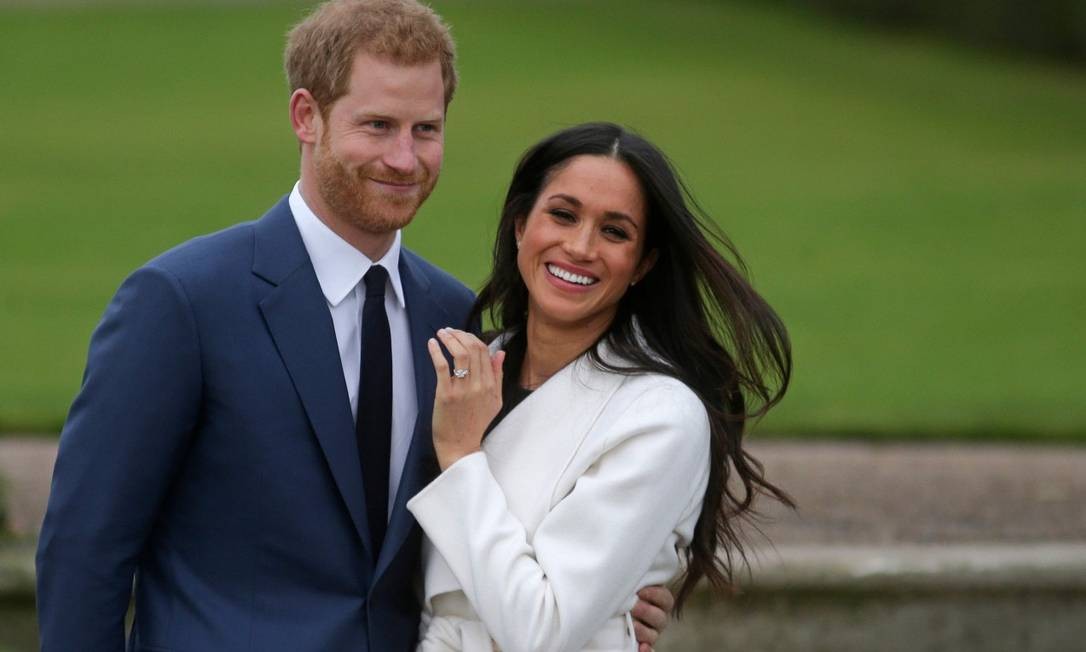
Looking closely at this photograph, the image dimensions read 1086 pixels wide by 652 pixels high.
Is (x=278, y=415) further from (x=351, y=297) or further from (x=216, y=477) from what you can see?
(x=351, y=297)

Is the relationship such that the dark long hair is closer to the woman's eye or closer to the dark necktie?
the woman's eye

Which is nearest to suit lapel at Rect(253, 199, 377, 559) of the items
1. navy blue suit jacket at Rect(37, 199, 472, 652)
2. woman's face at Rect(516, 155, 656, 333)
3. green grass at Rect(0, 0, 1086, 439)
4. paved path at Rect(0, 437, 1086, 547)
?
navy blue suit jacket at Rect(37, 199, 472, 652)

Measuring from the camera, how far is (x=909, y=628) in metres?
6.37

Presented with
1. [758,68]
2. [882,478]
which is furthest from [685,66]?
[882,478]

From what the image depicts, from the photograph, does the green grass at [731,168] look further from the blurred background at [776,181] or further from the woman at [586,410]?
the woman at [586,410]

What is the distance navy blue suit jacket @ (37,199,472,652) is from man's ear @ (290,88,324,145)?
0.21 m

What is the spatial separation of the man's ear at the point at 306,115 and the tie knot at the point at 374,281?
282mm

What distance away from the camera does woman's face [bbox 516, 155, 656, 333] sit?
3539 mm

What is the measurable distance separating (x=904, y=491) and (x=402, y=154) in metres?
5.45

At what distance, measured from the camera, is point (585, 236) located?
352cm

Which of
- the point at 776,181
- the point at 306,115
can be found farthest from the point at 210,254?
the point at 776,181

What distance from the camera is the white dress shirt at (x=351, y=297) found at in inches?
135

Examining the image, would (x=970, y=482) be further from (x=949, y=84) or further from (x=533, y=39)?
(x=533, y=39)

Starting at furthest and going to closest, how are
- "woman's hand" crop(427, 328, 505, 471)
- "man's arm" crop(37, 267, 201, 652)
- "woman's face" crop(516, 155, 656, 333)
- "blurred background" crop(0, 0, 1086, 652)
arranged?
"blurred background" crop(0, 0, 1086, 652) < "woman's face" crop(516, 155, 656, 333) < "woman's hand" crop(427, 328, 505, 471) < "man's arm" crop(37, 267, 201, 652)
